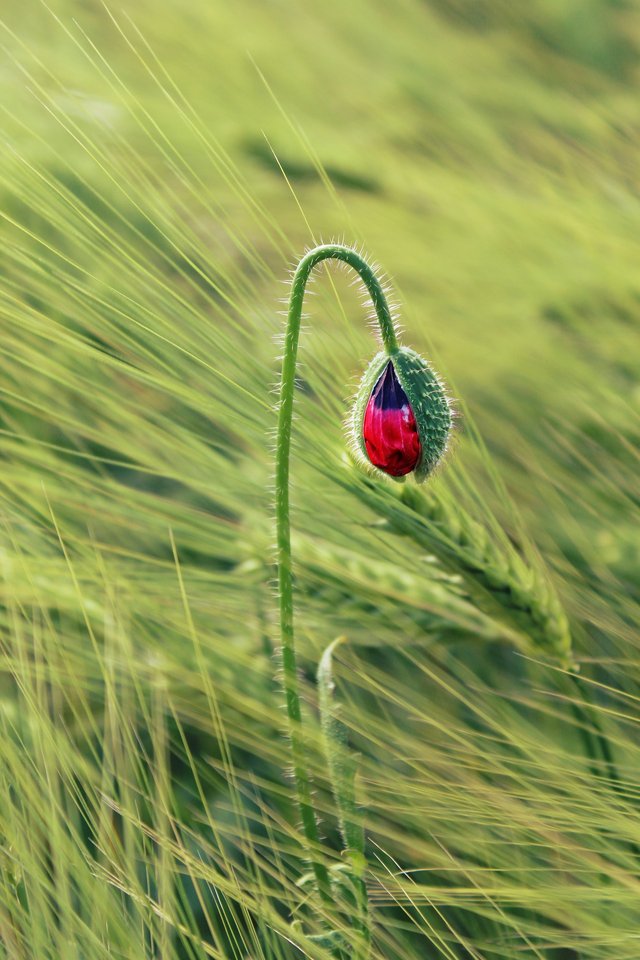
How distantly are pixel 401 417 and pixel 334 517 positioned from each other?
152 millimetres

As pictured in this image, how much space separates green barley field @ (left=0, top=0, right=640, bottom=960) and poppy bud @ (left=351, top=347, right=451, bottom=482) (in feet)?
0.06

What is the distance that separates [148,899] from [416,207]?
559mm

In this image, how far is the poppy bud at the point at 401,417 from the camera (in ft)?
1.56

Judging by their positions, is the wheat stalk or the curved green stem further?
the wheat stalk

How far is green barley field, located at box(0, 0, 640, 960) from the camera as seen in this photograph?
1.61 feet

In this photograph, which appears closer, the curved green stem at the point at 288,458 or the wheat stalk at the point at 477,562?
the curved green stem at the point at 288,458

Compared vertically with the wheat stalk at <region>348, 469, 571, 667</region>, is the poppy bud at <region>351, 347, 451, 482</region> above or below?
above

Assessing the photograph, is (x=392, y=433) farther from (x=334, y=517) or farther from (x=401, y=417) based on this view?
(x=334, y=517)

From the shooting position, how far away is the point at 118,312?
51cm

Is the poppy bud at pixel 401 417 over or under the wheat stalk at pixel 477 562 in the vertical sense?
over

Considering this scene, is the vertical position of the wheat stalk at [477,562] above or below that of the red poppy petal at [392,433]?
below

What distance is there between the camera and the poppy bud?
474 millimetres

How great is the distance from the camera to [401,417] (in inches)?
18.7

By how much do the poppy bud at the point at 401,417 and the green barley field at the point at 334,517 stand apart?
0.02m
